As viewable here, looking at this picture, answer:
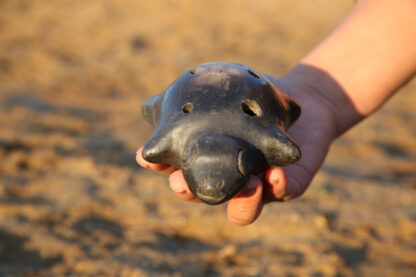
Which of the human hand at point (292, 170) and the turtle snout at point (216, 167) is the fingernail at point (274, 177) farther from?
the turtle snout at point (216, 167)

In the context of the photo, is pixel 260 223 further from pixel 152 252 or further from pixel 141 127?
pixel 141 127

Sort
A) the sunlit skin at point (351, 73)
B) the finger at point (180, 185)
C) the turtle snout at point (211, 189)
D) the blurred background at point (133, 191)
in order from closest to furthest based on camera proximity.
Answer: the turtle snout at point (211, 189) < the finger at point (180, 185) < the sunlit skin at point (351, 73) < the blurred background at point (133, 191)

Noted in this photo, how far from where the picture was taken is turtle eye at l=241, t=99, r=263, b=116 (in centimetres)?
210

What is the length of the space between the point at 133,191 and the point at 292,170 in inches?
96.5

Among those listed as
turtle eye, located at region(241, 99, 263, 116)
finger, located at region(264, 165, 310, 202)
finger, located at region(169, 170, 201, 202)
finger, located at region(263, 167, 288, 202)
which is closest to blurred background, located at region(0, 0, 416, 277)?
finger, located at region(264, 165, 310, 202)

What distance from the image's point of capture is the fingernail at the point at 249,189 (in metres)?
2.08

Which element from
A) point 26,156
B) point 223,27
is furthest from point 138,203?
point 223,27

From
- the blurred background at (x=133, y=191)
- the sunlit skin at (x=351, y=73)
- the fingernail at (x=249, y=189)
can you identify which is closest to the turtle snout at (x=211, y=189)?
the fingernail at (x=249, y=189)

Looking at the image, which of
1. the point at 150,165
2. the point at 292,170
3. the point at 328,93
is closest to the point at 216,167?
the point at 150,165

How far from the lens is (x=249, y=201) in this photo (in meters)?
2.09

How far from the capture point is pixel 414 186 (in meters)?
5.29

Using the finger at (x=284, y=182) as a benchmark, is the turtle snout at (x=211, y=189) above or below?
above

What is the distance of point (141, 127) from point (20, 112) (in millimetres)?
1747

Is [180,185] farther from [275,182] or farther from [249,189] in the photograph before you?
[275,182]
